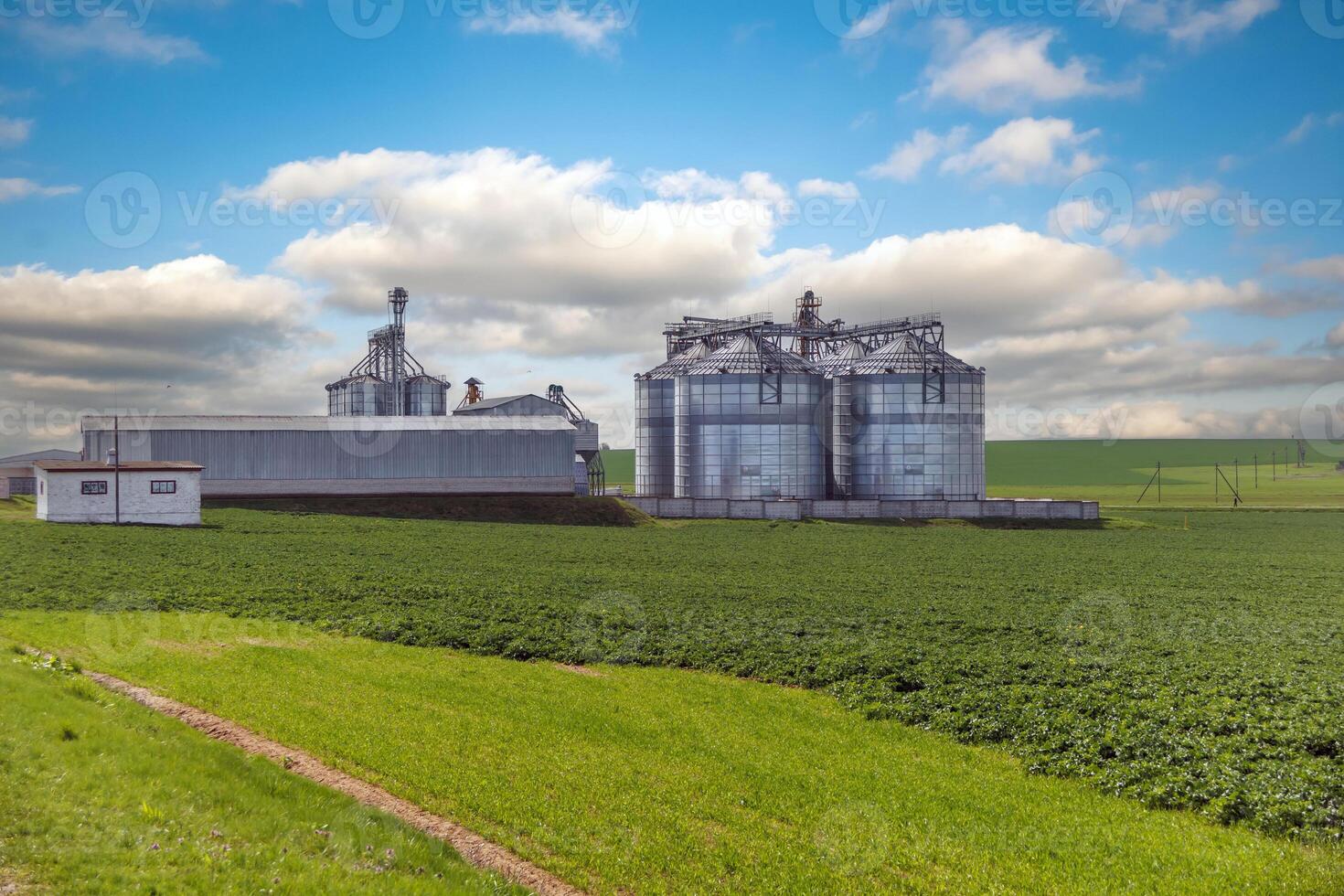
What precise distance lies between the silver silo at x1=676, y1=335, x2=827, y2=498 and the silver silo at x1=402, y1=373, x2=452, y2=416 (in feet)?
126

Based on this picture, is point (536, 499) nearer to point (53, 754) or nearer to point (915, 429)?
point (915, 429)

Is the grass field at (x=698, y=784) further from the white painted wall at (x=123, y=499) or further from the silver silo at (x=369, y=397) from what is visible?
the silver silo at (x=369, y=397)

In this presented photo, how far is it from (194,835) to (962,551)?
48.1 m

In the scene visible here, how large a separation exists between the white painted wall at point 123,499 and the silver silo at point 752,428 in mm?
41412

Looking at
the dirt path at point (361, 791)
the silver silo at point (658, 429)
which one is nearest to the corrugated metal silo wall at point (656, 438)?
the silver silo at point (658, 429)

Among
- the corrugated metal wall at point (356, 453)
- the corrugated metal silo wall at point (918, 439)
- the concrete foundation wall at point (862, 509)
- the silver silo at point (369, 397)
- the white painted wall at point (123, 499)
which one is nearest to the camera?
the white painted wall at point (123, 499)

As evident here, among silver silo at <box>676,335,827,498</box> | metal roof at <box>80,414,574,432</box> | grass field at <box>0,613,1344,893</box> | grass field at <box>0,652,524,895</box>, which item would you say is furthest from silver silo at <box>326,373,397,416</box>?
grass field at <box>0,652,524,895</box>

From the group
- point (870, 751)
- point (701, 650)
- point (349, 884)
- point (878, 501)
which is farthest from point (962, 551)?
point (349, 884)

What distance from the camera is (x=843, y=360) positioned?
89875 millimetres

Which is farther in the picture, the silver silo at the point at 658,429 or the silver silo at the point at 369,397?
the silver silo at the point at 369,397

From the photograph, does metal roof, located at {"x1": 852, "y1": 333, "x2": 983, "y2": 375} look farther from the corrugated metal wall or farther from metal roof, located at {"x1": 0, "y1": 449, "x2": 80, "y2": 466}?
metal roof, located at {"x1": 0, "y1": 449, "x2": 80, "y2": 466}

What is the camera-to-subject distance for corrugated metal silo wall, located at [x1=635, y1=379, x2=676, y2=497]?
91.8 m

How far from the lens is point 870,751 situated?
1789cm

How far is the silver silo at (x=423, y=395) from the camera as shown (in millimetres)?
106750
